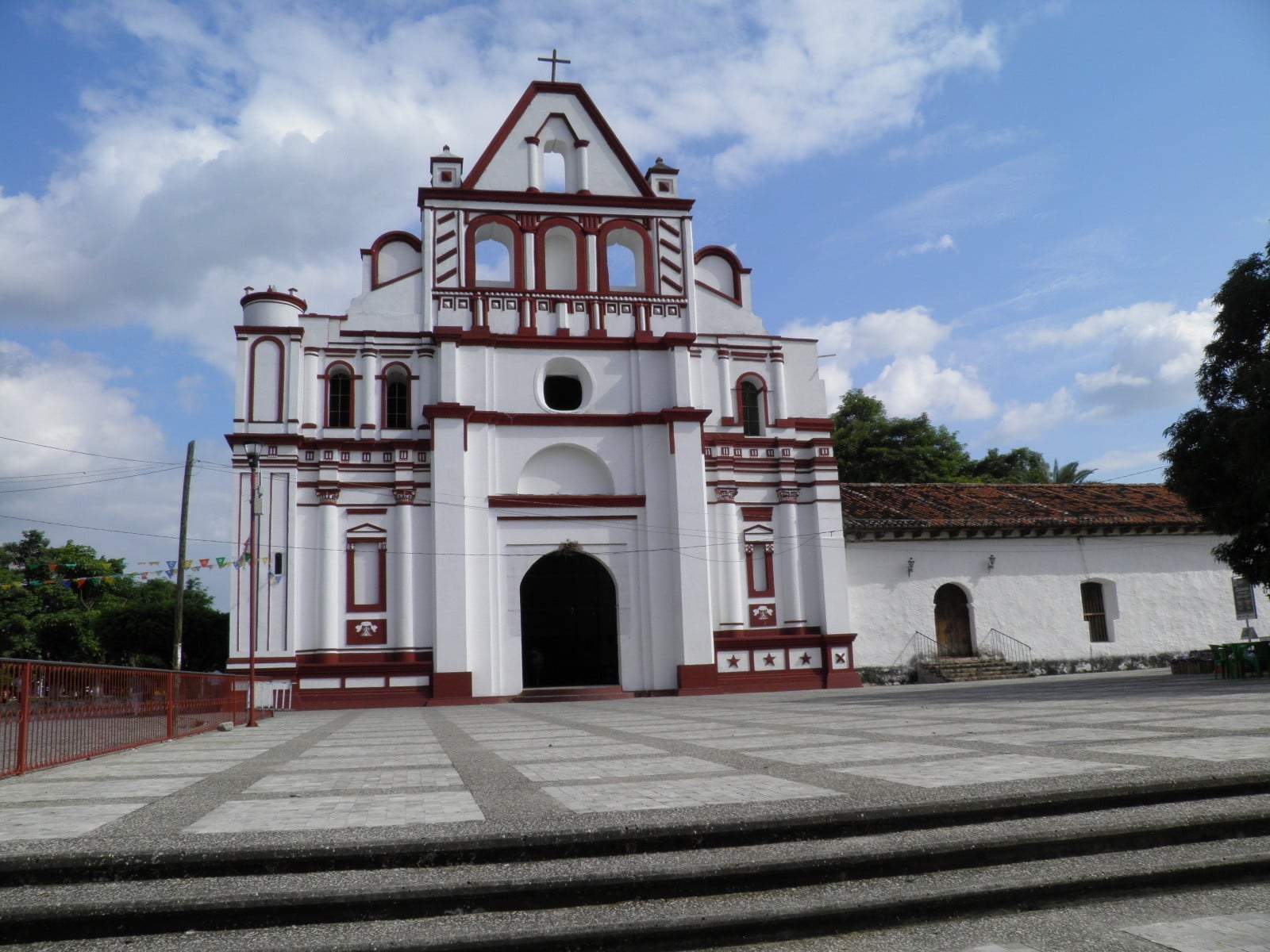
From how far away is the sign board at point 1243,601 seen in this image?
27.1 m

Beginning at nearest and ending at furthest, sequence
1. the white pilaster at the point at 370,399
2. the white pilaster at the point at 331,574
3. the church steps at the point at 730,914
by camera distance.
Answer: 1. the church steps at the point at 730,914
2. the white pilaster at the point at 331,574
3. the white pilaster at the point at 370,399

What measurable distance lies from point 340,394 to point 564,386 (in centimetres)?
544

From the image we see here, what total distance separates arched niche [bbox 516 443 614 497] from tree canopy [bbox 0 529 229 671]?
10.1 m

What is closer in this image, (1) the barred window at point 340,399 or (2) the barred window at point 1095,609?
(1) the barred window at point 340,399

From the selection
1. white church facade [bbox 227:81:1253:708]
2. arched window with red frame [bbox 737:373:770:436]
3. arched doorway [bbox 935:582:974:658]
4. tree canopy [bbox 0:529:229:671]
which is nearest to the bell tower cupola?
white church facade [bbox 227:81:1253:708]

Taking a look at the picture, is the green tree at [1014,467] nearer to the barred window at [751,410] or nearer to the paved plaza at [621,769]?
the barred window at [751,410]

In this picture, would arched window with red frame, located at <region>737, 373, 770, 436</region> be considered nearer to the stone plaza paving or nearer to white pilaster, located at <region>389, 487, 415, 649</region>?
white pilaster, located at <region>389, 487, 415, 649</region>

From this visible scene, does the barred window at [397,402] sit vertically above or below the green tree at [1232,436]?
above

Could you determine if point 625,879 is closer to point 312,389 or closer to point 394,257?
point 312,389

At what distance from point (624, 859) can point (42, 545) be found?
176 feet

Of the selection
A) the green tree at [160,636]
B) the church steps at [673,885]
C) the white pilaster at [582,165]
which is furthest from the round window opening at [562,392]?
the church steps at [673,885]

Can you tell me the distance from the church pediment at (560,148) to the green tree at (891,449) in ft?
57.4

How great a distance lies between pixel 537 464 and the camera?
22.9 meters

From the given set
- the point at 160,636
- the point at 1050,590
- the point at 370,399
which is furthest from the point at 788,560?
the point at 160,636
